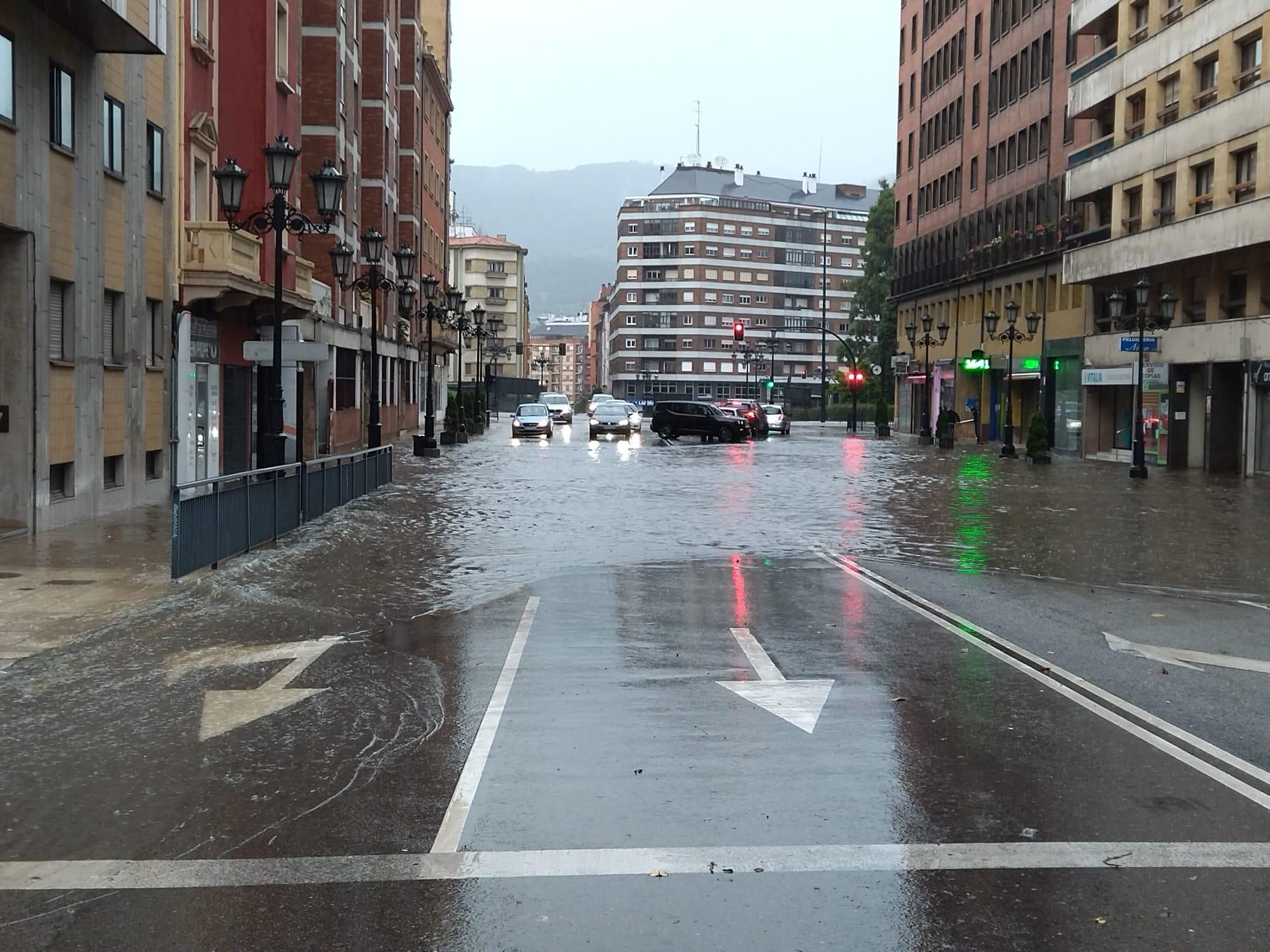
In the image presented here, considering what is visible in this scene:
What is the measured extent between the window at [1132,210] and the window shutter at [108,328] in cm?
3145

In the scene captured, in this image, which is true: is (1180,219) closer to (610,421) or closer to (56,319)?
(610,421)

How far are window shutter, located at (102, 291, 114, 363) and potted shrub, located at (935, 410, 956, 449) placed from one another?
37475 mm

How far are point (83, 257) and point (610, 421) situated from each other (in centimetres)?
4214

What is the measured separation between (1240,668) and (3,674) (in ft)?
26.8

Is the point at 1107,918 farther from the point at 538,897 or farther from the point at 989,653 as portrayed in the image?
the point at 989,653

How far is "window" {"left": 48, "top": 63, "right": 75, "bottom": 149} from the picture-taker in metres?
19.6

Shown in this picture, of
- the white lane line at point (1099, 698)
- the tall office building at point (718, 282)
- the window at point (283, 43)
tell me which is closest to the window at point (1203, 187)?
the window at point (283, 43)

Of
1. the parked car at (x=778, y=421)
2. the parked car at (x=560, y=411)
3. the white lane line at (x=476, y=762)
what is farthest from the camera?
the parked car at (x=560, y=411)

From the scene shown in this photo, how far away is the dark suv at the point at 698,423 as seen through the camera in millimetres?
61219

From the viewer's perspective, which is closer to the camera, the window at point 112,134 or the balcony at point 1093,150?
the window at point 112,134

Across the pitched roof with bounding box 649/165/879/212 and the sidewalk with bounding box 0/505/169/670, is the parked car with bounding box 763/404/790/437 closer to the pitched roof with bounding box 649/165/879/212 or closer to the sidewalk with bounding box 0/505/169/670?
the sidewalk with bounding box 0/505/169/670

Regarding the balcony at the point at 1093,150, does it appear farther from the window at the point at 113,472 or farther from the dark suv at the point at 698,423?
the window at the point at 113,472

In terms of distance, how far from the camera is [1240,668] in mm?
9695

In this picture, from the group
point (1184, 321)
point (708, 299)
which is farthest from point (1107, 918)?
point (708, 299)
